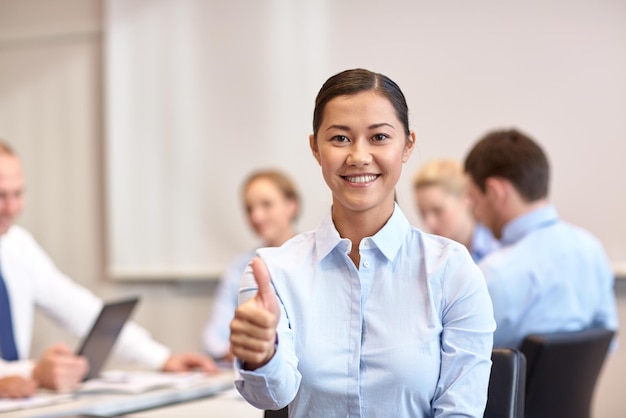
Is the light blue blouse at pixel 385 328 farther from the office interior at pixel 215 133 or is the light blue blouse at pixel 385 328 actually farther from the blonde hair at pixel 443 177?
the blonde hair at pixel 443 177

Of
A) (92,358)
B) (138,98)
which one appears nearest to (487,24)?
(138,98)

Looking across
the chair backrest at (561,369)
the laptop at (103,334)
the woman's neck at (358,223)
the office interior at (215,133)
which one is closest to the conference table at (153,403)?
the laptop at (103,334)

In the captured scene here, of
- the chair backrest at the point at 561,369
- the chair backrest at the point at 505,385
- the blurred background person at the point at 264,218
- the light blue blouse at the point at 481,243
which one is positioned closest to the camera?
the chair backrest at the point at 505,385

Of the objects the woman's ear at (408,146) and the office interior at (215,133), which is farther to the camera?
the office interior at (215,133)

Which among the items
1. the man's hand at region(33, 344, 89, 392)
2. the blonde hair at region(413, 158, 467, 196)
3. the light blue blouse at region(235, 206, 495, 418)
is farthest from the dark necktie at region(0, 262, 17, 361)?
the light blue blouse at region(235, 206, 495, 418)

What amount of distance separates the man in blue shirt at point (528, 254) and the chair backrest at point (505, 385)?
0.95 m

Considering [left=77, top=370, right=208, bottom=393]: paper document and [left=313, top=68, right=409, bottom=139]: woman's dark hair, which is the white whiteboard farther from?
[left=313, top=68, right=409, bottom=139]: woman's dark hair

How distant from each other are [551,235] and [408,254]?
137cm

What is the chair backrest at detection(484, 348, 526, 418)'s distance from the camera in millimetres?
1738

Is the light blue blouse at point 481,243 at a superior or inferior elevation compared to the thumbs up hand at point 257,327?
inferior

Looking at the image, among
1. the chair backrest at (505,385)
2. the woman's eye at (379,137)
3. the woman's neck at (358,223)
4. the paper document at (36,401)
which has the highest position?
the woman's eye at (379,137)

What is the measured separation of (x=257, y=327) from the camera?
1.30 metres

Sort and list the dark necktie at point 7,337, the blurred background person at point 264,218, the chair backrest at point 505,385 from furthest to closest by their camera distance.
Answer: the blurred background person at point 264,218
the dark necktie at point 7,337
the chair backrest at point 505,385

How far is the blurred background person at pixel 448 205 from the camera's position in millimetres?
4113
